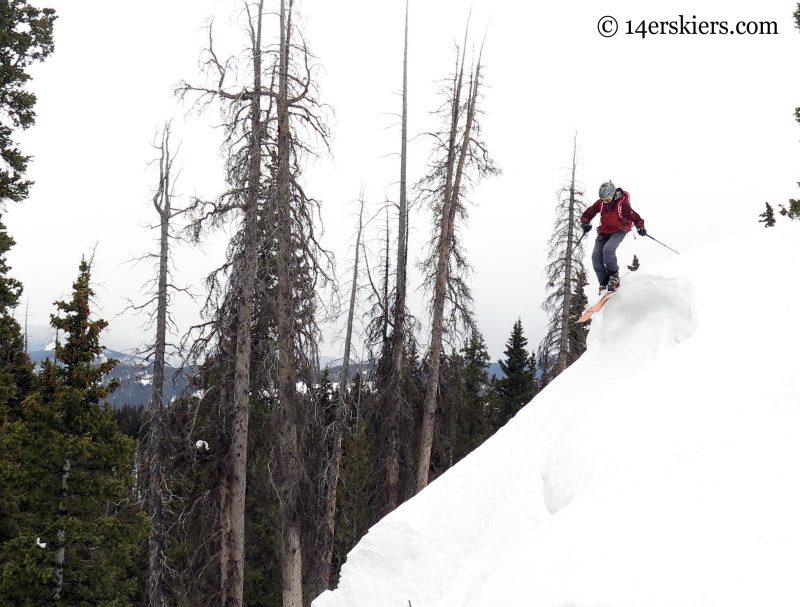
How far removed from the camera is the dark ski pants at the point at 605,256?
27.2 feet

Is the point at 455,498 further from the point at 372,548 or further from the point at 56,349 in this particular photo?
the point at 56,349

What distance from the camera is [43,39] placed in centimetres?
1209

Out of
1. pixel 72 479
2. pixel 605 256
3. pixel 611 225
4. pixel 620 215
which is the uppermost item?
pixel 620 215

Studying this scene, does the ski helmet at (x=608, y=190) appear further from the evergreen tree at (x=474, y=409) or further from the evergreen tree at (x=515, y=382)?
the evergreen tree at (x=515, y=382)

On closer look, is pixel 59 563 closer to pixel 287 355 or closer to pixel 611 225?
pixel 287 355

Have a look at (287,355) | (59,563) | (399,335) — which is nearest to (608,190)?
(287,355)

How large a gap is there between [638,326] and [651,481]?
5155 millimetres

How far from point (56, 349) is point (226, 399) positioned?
3211 mm

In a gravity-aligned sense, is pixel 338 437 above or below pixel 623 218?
below

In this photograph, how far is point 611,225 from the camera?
8.30m

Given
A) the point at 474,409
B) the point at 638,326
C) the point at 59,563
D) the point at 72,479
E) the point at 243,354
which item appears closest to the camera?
the point at 638,326

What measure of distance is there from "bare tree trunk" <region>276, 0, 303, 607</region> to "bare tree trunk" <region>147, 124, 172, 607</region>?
7.71ft

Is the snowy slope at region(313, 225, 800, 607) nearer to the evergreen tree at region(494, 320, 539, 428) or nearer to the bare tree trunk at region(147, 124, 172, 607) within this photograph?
the bare tree trunk at region(147, 124, 172, 607)

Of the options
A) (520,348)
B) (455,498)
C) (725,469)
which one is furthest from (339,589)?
(520,348)
